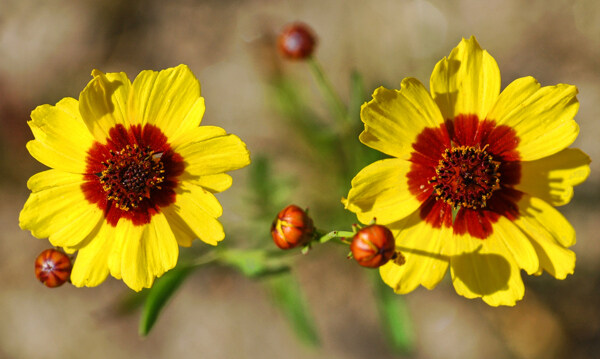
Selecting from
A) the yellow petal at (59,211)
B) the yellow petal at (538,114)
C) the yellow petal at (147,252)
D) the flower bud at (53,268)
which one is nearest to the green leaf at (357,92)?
the yellow petal at (538,114)

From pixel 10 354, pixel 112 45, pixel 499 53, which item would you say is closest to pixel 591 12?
pixel 499 53

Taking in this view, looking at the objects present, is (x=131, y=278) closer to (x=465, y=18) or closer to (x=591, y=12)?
(x=465, y=18)

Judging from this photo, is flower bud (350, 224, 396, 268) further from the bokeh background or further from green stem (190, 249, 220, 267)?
the bokeh background

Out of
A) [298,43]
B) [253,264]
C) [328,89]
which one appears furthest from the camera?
[298,43]

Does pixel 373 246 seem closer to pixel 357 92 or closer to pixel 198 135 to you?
pixel 198 135

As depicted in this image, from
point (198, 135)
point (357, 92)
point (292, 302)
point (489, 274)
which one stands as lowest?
point (292, 302)

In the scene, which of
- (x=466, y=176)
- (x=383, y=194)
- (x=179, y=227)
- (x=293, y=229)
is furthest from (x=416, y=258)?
(x=179, y=227)

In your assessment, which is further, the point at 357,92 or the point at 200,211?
the point at 357,92

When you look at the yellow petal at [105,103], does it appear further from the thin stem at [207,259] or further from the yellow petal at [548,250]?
the yellow petal at [548,250]
